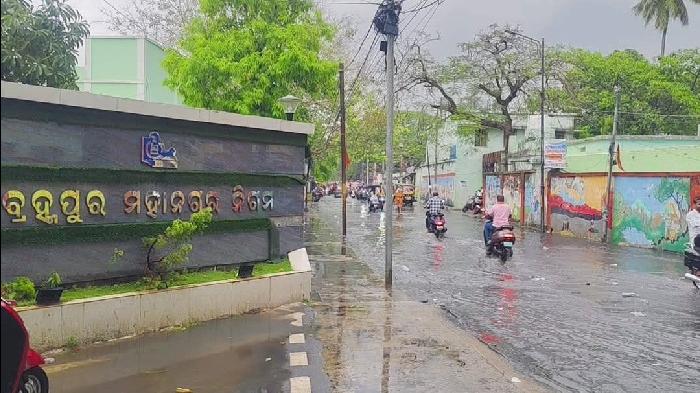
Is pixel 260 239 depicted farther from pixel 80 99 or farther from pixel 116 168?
pixel 80 99

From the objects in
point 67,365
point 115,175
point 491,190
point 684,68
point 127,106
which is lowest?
point 67,365

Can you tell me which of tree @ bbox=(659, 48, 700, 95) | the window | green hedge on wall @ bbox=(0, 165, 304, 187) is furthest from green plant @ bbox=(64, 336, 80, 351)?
tree @ bbox=(659, 48, 700, 95)

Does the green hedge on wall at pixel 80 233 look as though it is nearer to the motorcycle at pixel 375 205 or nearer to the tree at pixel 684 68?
the motorcycle at pixel 375 205

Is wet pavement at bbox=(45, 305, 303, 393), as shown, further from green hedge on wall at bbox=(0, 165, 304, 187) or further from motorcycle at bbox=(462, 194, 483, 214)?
motorcycle at bbox=(462, 194, 483, 214)

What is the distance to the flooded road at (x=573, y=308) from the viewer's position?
702cm

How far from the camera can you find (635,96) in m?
41.4

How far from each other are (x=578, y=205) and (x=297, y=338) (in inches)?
846

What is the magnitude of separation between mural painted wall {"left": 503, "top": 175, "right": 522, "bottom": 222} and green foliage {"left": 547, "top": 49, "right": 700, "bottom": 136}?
583cm

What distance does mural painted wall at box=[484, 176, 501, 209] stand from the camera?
3974 centimetres

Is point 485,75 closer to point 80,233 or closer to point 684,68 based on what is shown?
point 684,68

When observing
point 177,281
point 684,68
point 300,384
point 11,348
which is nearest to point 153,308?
point 177,281

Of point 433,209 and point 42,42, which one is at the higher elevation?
point 42,42

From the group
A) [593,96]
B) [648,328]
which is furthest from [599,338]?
[593,96]

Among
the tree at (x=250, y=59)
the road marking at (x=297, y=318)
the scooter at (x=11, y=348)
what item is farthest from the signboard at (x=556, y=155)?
the scooter at (x=11, y=348)
